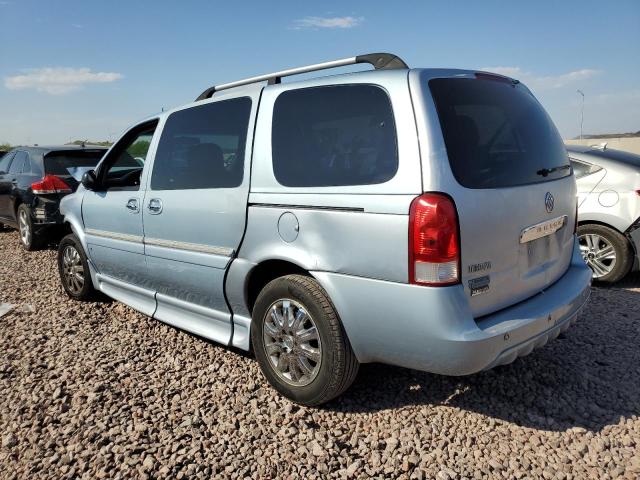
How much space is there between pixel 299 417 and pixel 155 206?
190cm

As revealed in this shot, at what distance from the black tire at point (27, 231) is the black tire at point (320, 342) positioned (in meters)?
6.35

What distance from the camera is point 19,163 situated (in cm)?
842

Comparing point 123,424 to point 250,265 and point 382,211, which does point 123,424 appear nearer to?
point 250,265

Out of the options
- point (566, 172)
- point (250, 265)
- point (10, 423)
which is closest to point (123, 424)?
point (10, 423)

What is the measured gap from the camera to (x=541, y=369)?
11.1ft

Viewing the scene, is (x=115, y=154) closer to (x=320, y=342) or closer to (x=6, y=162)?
(x=320, y=342)

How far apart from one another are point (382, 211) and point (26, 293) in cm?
471

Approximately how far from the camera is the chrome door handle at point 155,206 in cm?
374

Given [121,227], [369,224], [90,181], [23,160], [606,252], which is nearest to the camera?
[369,224]

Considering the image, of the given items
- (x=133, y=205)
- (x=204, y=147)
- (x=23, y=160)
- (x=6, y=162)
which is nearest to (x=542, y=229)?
(x=204, y=147)

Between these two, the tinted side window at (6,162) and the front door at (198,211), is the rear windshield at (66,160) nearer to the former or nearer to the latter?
the tinted side window at (6,162)

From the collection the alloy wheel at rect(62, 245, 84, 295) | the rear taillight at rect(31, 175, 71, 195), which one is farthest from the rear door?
the rear taillight at rect(31, 175, 71, 195)

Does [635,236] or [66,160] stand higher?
[66,160]

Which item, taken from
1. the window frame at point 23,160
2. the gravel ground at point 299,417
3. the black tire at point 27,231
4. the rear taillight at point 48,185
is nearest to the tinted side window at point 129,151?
the gravel ground at point 299,417
